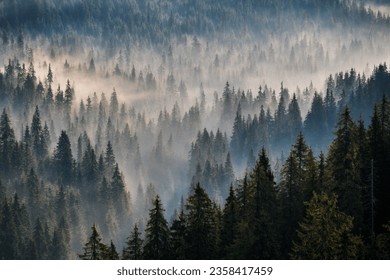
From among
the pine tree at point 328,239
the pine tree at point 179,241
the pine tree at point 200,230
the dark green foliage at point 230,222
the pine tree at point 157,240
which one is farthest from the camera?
the dark green foliage at point 230,222

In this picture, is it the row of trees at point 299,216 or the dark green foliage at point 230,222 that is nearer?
the row of trees at point 299,216

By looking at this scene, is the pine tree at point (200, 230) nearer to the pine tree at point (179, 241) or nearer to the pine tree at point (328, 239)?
the pine tree at point (179, 241)

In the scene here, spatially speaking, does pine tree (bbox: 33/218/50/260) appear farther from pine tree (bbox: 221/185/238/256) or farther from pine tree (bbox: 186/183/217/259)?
pine tree (bbox: 186/183/217/259)

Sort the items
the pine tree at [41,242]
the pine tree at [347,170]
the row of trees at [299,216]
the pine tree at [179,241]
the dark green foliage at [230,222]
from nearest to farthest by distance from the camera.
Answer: the row of trees at [299,216], the pine tree at [179,241], the pine tree at [347,170], the dark green foliage at [230,222], the pine tree at [41,242]

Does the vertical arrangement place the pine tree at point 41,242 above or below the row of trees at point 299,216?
below

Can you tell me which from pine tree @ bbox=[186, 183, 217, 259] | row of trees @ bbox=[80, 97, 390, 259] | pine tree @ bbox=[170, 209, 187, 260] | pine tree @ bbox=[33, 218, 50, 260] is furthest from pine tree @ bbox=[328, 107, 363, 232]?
pine tree @ bbox=[33, 218, 50, 260]

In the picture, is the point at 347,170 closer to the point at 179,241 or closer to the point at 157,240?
the point at 179,241

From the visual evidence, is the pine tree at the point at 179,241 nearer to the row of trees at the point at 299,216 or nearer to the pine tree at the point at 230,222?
the row of trees at the point at 299,216

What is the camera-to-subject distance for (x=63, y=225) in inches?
7451

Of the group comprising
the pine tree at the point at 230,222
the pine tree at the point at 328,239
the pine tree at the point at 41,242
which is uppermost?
the pine tree at the point at 328,239

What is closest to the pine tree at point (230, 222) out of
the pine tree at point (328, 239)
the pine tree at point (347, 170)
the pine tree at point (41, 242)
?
the pine tree at point (347, 170)
